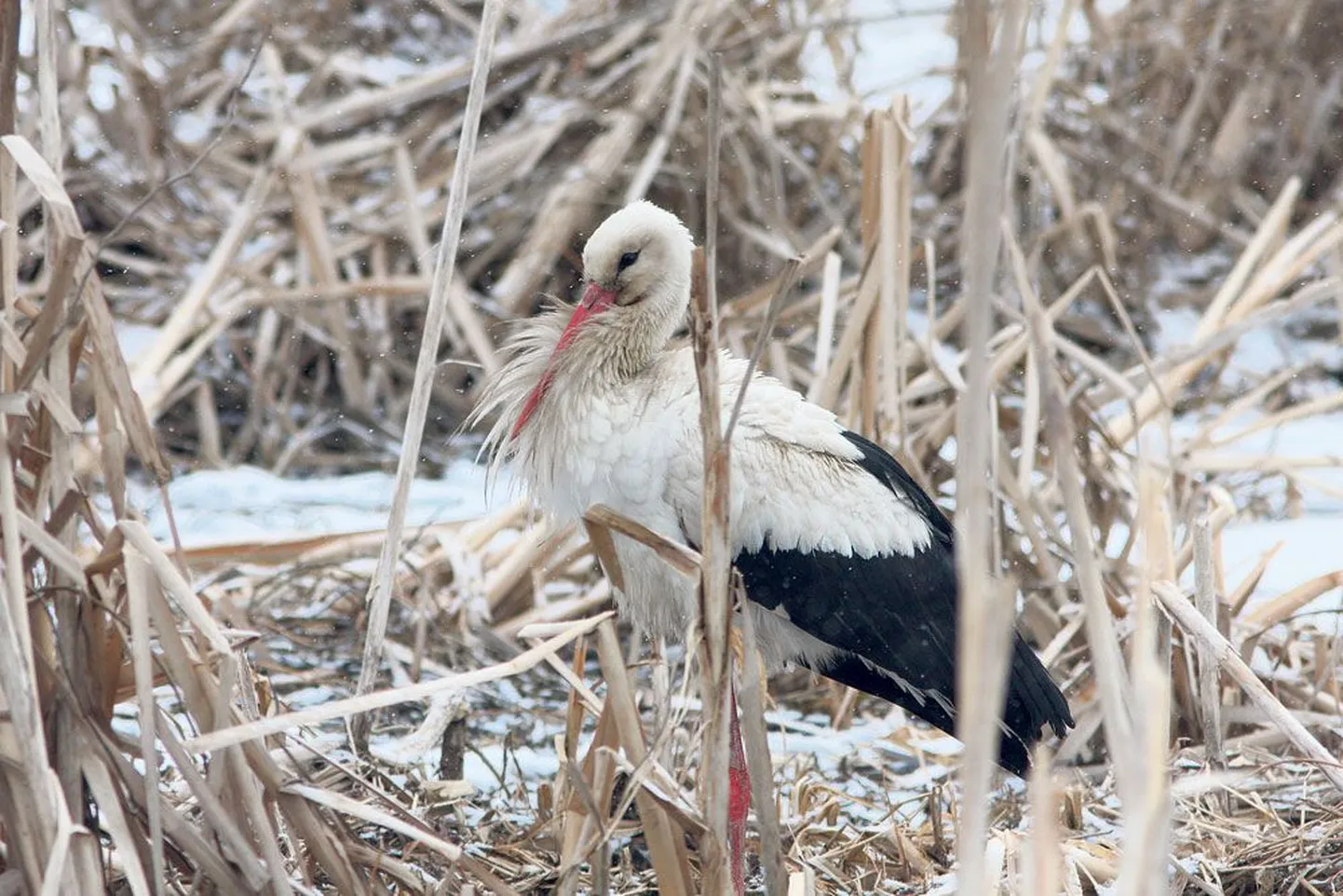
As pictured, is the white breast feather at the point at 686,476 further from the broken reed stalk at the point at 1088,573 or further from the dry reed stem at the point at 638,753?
the broken reed stalk at the point at 1088,573

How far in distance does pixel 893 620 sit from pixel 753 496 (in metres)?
0.36

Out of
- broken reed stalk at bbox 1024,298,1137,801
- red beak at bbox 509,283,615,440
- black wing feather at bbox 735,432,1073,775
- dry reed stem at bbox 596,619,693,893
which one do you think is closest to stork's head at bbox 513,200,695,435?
red beak at bbox 509,283,615,440

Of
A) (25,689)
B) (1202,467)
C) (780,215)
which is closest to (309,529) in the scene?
(780,215)

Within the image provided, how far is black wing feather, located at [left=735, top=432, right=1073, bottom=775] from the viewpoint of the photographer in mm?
2875

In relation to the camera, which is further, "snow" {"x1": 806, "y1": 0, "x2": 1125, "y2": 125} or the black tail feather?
"snow" {"x1": 806, "y1": 0, "x2": 1125, "y2": 125}

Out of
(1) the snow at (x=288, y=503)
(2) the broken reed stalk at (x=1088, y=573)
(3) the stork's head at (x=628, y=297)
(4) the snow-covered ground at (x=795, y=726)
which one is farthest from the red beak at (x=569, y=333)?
(1) the snow at (x=288, y=503)

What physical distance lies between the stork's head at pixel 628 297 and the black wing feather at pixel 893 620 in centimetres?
47

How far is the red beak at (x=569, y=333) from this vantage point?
9.86ft

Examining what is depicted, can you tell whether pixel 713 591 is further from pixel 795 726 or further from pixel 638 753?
pixel 795 726

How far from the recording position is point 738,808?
284cm

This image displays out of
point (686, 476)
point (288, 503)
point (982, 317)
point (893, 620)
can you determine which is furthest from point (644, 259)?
point (288, 503)

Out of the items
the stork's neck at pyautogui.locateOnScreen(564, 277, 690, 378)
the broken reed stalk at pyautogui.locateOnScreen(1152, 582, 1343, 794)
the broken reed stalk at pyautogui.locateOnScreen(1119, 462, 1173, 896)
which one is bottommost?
the broken reed stalk at pyautogui.locateOnScreen(1152, 582, 1343, 794)

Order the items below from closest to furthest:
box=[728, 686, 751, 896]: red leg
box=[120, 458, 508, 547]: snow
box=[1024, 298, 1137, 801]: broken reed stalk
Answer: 1. box=[1024, 298, 1137, 801]: broken reed stalk
2. box=[728, 686, 751, 896]: red leg
3. box=[120, 458, 508, 547]: snow

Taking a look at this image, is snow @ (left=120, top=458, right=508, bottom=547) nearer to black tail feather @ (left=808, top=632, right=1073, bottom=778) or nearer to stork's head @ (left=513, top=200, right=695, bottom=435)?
stork's head @ (left=513, top=200, right=695, bottom=435)
